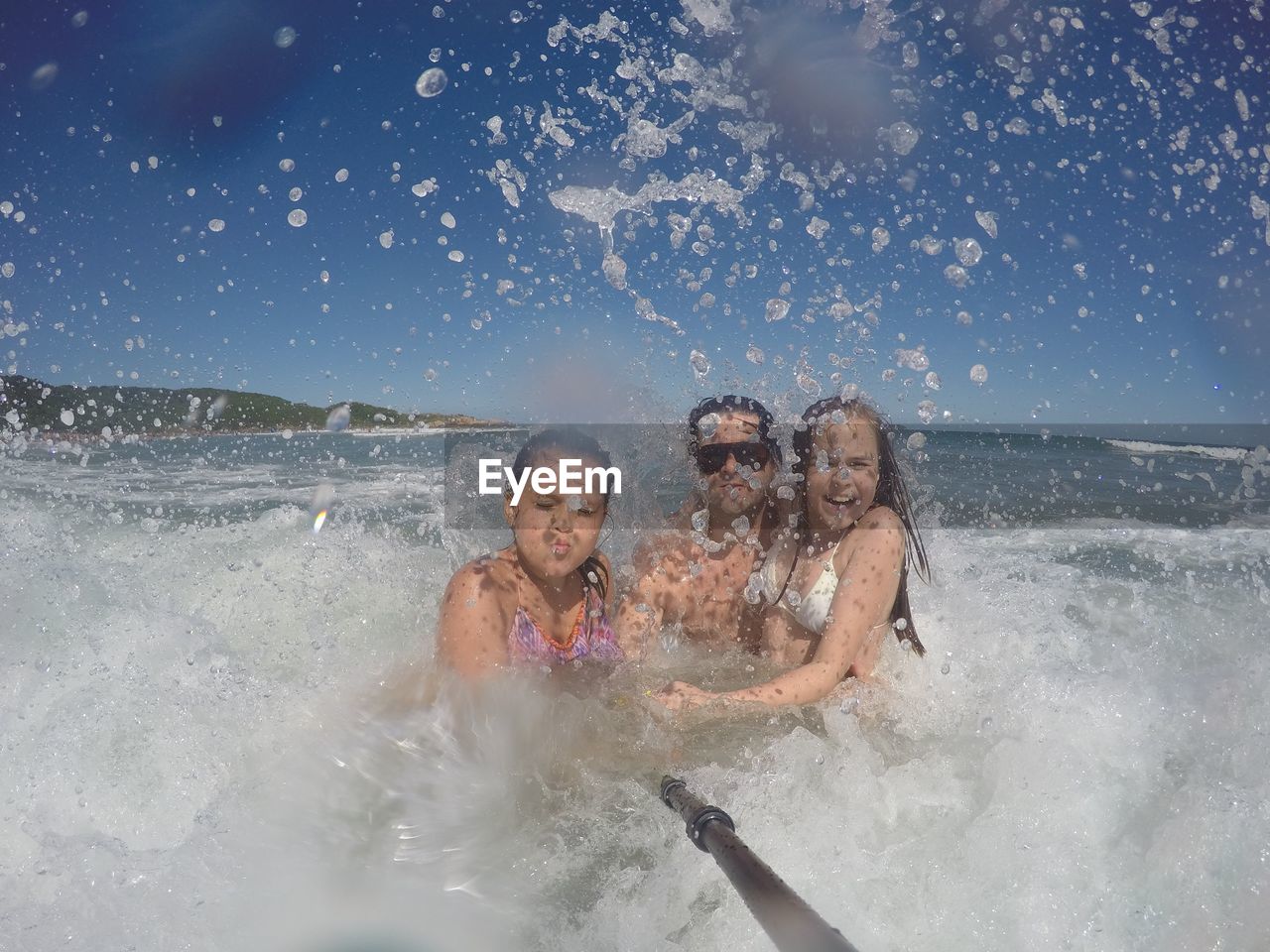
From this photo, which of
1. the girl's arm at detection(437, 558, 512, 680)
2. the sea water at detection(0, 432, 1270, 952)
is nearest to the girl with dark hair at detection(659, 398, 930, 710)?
the sea water at detection(0, 432, 1270, 952)

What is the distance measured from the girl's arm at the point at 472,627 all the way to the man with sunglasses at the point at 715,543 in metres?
0.95

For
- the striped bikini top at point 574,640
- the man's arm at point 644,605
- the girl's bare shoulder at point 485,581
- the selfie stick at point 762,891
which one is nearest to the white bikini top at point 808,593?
the man's arm at point 644,605

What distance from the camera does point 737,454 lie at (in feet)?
12.3

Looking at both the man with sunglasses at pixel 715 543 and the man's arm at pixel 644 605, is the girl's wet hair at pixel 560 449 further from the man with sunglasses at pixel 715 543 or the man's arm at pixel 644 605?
the man's arm at pixel 644 605

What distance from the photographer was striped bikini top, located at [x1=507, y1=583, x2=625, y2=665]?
3.13 metres

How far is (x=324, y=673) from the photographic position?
3539 mm

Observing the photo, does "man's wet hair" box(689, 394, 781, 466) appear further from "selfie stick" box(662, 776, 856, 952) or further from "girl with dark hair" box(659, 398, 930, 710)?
"selfie stick" box(662, 776, 856, 952)

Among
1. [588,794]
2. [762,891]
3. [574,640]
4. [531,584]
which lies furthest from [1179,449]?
[762,891]

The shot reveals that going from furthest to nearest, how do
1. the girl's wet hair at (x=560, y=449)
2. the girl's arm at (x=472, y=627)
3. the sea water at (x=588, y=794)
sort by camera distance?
the girl's wet hair at (x=560, y=449)
the girl's arm at (x=472, y=627)
the sea water at (x=588, y=794)

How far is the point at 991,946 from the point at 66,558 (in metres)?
5.53

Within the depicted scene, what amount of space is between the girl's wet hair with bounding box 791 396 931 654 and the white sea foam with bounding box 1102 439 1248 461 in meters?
29.6

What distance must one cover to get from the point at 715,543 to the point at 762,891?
265 centimetres

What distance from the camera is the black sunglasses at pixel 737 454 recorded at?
3.73 meters

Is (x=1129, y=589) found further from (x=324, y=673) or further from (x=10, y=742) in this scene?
(x=10, y=742)
